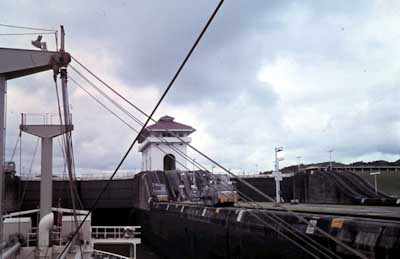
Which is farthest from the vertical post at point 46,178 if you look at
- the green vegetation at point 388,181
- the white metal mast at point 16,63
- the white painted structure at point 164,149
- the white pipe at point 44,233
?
the white painted structure at point 164,149

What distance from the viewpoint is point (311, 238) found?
11.8 meters

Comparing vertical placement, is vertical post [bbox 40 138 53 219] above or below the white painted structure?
below

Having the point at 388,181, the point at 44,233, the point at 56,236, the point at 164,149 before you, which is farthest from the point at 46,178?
the point at 164,149

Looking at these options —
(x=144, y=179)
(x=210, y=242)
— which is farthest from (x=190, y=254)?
(x=144, y=179)

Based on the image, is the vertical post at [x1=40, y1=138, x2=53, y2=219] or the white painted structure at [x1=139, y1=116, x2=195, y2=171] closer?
the vertical post at [x1=40, y1=138, x2=53, y2=219]

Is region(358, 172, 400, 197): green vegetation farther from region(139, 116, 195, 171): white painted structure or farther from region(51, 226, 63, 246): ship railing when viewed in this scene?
region(51, 226, 63, 246): ship railing

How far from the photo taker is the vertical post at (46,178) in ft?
85.9

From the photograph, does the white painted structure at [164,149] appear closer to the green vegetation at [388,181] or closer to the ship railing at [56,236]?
the green vegetation at [388,181]

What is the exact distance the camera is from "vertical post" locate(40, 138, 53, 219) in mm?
26172

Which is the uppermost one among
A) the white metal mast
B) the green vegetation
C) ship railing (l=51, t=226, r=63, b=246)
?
the white metal mast

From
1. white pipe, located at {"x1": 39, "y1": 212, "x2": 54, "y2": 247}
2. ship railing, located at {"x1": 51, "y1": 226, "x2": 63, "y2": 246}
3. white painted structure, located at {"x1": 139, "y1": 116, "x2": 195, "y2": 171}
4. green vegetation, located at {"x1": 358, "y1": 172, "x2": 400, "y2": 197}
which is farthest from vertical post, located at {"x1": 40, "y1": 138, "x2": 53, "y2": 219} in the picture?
white painted structure, located at {"x1": 139, "y1": 116, "x2": 195, "y2": 171}

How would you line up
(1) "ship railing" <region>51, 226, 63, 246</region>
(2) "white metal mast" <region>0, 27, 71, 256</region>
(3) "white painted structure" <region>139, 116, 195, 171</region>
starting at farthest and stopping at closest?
1. (3) "white painted structure" <region>139, 116, 195, 171</region>
2. (1) "ship railing" <region>51, 226, 63, 246</region>
3. (2) "white metal mast" <region>0, 27, 71, 256</region>

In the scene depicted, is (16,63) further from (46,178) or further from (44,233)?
(46,178)

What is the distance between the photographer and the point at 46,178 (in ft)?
87.9
